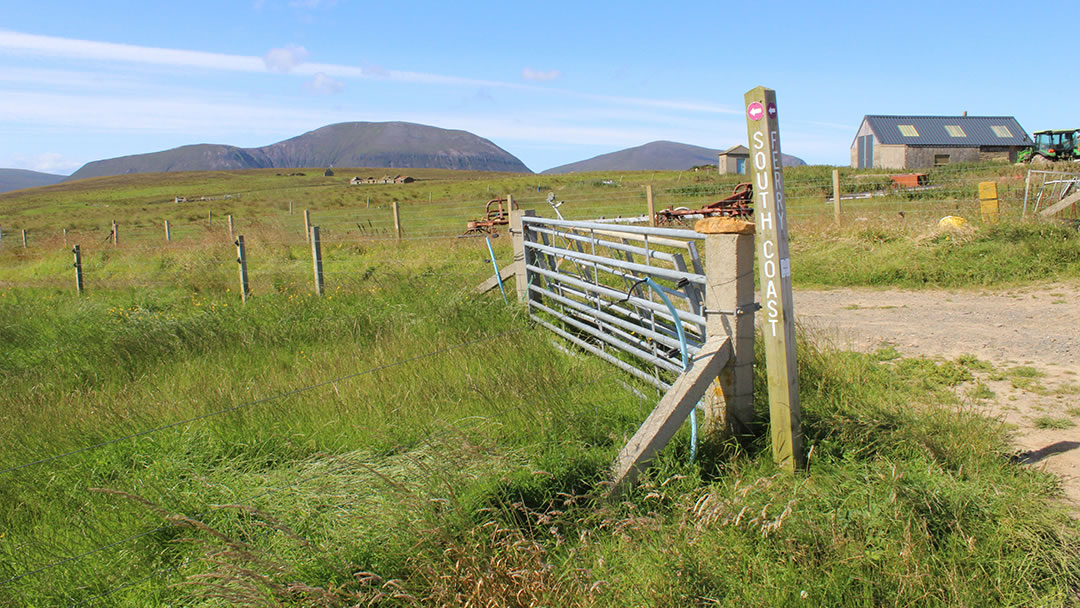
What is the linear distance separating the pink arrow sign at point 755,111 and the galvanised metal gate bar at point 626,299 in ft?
2.14

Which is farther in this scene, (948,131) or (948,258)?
(948,131)

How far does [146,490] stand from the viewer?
142 inches

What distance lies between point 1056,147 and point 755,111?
49369 mm

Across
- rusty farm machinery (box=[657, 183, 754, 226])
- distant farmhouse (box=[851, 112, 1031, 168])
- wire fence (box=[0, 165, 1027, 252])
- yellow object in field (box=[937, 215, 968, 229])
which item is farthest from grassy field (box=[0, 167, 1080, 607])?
distant farmhouse (box=[851, 112, 1031, 168])

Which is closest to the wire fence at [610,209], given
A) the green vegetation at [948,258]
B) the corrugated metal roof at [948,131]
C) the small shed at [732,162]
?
the green vegetation at [948,258]

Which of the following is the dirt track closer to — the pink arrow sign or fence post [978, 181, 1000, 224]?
the pink arrow sign

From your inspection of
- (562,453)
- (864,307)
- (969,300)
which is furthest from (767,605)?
(969,300)

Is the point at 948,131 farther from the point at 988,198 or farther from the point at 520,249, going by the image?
the point at 520,249

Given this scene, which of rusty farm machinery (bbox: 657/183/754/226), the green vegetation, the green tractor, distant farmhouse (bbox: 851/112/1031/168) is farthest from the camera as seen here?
distant farmhouse (bbox: 851/112/1031/168)

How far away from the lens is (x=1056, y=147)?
4212 centimetres

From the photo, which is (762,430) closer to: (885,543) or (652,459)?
(652,459)

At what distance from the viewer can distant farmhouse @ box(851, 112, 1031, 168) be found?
50.5m

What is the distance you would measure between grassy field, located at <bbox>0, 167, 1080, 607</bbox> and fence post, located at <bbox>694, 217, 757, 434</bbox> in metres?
0.16

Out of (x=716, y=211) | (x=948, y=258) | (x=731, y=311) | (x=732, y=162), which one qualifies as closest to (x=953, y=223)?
(x=948, y=258)
